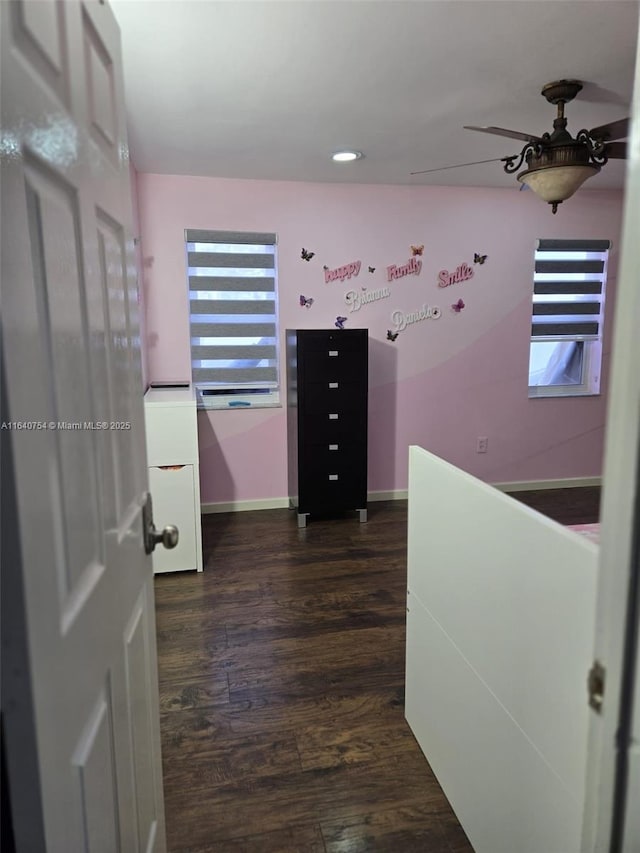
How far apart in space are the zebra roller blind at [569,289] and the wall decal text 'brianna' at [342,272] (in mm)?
1482

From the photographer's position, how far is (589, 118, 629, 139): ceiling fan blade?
2248 mm

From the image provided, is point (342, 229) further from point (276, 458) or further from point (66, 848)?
point (66, 848)

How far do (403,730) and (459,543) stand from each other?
841 millimetres

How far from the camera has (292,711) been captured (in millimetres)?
2041

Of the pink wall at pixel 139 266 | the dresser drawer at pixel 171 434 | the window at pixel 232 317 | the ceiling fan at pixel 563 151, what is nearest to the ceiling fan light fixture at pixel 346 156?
the window at pixel 232 317

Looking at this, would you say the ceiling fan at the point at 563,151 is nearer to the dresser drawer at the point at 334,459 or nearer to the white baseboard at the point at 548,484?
the dresser drawer at the point at 334,459

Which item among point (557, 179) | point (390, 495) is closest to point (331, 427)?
point (390, 495)

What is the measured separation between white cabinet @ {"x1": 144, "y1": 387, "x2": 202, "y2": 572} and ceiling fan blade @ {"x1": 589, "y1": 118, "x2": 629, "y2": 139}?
7.43 ft

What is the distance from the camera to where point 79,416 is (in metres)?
0.81

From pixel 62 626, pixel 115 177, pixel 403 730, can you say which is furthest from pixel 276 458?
pixel 62 626

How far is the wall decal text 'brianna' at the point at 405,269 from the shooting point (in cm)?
423

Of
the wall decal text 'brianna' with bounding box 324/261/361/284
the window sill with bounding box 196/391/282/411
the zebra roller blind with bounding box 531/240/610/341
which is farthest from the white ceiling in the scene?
the window sill with bounding box 196/391/282/411

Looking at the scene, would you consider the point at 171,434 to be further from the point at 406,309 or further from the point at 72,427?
the point at 72,427

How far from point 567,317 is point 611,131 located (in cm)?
245
